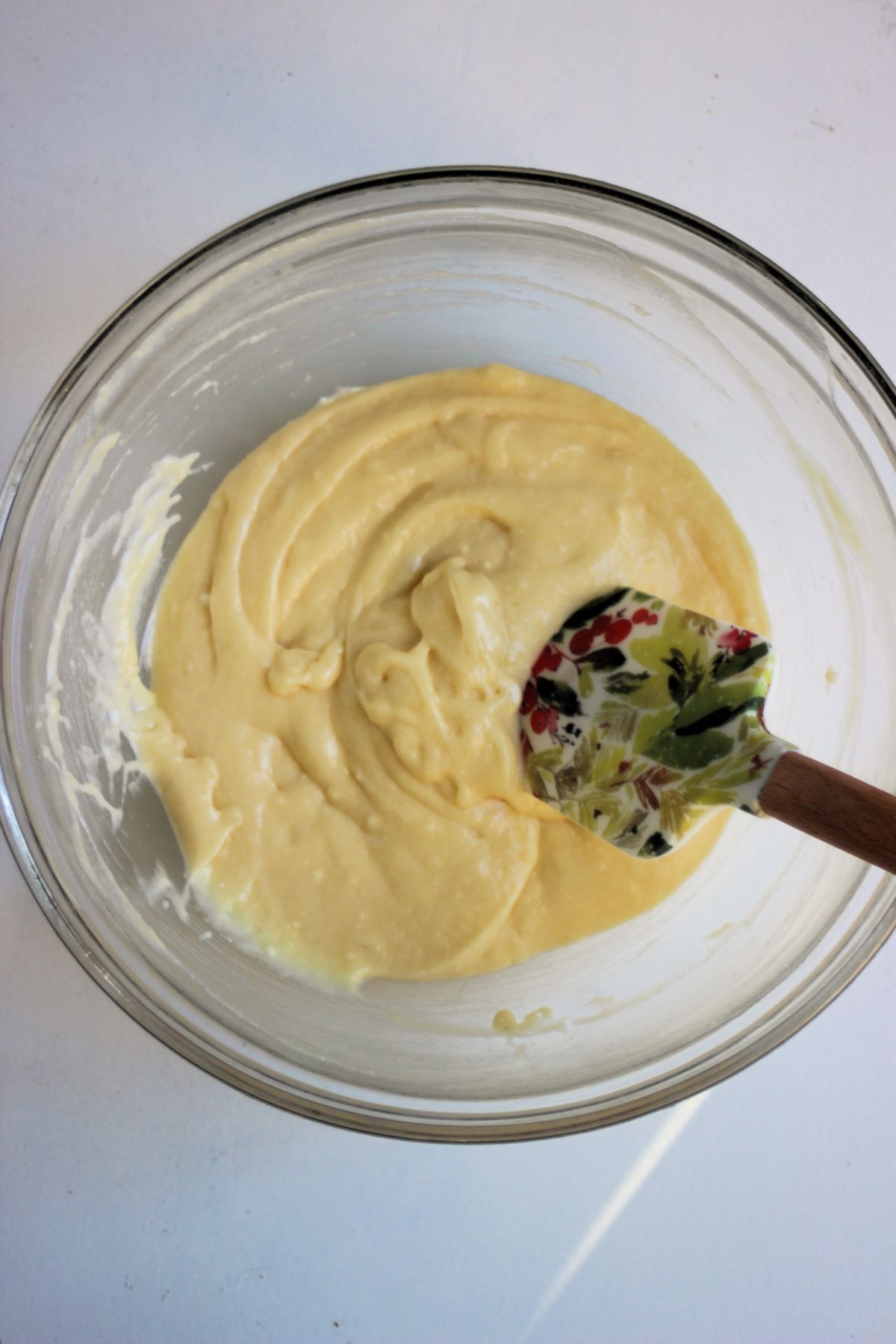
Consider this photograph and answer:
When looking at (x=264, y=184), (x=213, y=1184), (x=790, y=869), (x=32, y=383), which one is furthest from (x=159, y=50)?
(x=213, y=1184)

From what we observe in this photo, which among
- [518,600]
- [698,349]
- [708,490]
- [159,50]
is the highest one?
[159,50]

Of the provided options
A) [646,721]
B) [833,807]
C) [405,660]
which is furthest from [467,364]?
[833,807]

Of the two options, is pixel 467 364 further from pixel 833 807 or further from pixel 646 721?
pixel 833 807

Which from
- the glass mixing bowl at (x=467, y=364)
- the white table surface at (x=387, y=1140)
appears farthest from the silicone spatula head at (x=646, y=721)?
the white table surface at (x=387, y=1140)

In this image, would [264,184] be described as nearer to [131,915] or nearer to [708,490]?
[708,490]

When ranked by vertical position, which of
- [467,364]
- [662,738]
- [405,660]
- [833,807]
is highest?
[467,364]

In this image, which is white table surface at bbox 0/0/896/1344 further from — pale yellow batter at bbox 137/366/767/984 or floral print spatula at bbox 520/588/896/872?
floral print spatula at bbox 520/588/896/872
